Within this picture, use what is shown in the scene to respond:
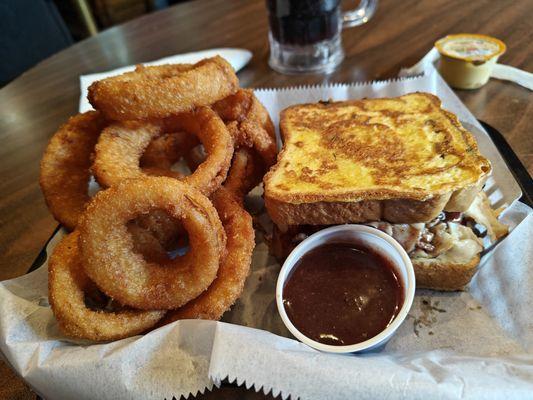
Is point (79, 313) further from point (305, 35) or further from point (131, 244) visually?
point (305, 35)

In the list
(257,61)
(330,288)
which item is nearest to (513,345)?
(330,288)


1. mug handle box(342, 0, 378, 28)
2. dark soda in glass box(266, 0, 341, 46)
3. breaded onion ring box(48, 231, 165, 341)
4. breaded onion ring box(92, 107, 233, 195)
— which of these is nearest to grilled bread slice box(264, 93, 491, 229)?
breaded onion ring box(92, 107, 233, 195)

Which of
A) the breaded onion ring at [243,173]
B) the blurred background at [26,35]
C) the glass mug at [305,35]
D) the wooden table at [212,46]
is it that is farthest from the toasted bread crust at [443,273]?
the blurred background at [26,35]

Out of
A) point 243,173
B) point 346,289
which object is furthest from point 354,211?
point 243,173

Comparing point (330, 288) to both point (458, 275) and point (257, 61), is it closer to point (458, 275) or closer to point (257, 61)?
point (458, 275)

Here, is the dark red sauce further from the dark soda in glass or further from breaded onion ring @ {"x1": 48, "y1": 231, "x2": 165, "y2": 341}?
the dark soda in glass

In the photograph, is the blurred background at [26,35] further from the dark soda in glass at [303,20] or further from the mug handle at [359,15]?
the mug handle at [359,15]
